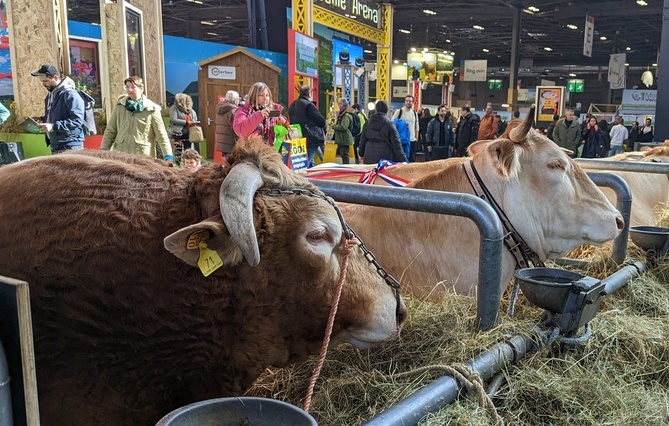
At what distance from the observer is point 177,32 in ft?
115

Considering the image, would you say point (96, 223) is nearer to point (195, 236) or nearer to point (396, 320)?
point (195, 236)

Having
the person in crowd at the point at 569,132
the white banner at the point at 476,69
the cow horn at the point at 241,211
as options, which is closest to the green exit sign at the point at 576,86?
the white banner at the point at 476,69

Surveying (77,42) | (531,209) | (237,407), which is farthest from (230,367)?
(77,42)

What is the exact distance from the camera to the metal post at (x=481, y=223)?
211 cm

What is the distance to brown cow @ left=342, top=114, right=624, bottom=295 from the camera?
123 inches

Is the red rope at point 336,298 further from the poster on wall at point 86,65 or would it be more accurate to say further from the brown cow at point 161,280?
the poster on wall at point 86,65

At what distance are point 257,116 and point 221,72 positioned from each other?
30.2 ft

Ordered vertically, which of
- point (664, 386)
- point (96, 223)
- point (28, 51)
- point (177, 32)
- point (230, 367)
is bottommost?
point (664, 386)

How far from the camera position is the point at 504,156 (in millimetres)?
3281

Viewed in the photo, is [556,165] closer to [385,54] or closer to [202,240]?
[202,240]

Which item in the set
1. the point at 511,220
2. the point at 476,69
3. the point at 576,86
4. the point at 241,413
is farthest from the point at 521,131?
the point at 576,86

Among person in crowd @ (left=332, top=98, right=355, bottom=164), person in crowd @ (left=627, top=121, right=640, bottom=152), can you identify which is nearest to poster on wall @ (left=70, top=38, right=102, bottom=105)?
person in crowd @ (left=332, top=98, right=355, bottom=164)

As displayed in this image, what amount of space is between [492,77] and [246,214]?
5042 cm

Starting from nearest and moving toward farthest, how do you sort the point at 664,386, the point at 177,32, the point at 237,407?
the point at 237,407
the point at 664,386
the point at 177,32
